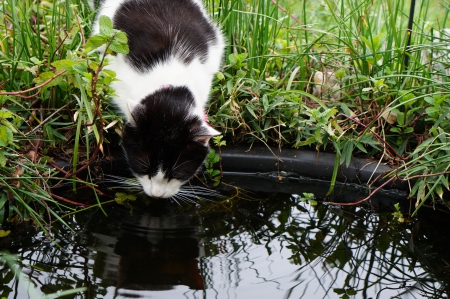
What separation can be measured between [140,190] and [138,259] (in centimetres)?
71

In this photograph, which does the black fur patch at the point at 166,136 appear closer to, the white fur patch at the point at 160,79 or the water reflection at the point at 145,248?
the white fur patch at the point at 160,79

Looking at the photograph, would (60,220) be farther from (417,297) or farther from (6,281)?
(417,297)

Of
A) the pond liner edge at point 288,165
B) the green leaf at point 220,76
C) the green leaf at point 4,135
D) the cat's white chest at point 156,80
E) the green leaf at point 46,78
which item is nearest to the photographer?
the green leaf at point 4,135

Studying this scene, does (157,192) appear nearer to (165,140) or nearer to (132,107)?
(165,140)

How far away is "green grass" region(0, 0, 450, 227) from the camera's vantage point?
2971mm

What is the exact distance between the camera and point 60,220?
2641mm

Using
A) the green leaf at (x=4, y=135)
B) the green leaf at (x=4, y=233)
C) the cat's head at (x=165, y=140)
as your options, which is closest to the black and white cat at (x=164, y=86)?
the cat's head at (x=165, y=140)

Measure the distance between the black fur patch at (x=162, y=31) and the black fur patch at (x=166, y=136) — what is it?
1.20 feet

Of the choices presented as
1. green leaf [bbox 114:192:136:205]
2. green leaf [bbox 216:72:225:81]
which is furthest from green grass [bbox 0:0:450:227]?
green leaf [bbox 114:192:136:205]

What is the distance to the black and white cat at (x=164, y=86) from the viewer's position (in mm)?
2797

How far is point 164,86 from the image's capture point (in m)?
2.93

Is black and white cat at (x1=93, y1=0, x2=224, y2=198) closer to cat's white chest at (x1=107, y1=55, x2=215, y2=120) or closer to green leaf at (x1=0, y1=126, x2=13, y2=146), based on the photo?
cat's white chest at (x1=107, y1=55, x2=215, y2=120)

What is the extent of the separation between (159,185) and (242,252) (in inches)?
23.1

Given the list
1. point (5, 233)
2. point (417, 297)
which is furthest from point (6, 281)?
point (417, 297)
